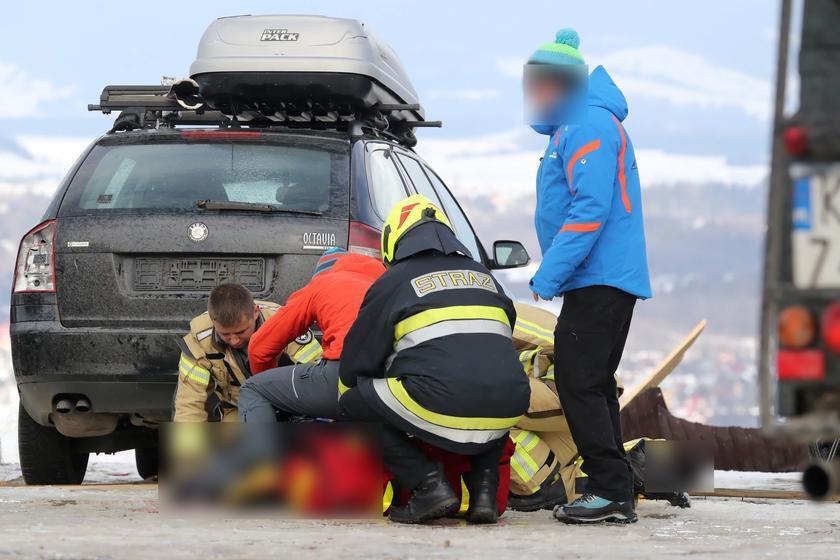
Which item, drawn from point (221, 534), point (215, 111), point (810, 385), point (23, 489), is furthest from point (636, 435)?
point (810, 385)

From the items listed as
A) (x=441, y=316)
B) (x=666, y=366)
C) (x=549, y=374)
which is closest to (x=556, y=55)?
(x=441, y=316)

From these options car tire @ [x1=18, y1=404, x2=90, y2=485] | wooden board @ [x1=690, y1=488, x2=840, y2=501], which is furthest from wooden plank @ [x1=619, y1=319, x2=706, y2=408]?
car tire @ [x1=18, y1=404, x2=90, y2=485]

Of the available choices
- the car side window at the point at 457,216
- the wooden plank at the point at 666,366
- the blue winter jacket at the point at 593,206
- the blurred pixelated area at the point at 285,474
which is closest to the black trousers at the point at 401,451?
the blurred pixelated area at the point at 285,474

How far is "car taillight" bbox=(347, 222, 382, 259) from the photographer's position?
696 centimetres

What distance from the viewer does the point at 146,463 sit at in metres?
9.70

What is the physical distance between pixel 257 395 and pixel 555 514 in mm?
1290

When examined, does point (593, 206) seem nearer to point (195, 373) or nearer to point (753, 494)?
point (195, 373)

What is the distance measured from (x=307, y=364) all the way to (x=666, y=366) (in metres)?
4.04

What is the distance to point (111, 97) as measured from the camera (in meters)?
8.30

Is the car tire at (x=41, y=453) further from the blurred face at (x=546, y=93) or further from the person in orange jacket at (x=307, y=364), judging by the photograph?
the blurred face at (x=546, y=93)

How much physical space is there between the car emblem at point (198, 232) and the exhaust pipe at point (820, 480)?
402 cm

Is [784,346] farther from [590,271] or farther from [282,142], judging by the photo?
[282,142]

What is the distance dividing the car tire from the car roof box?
1.82 m

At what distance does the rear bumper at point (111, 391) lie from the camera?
22.9ft
